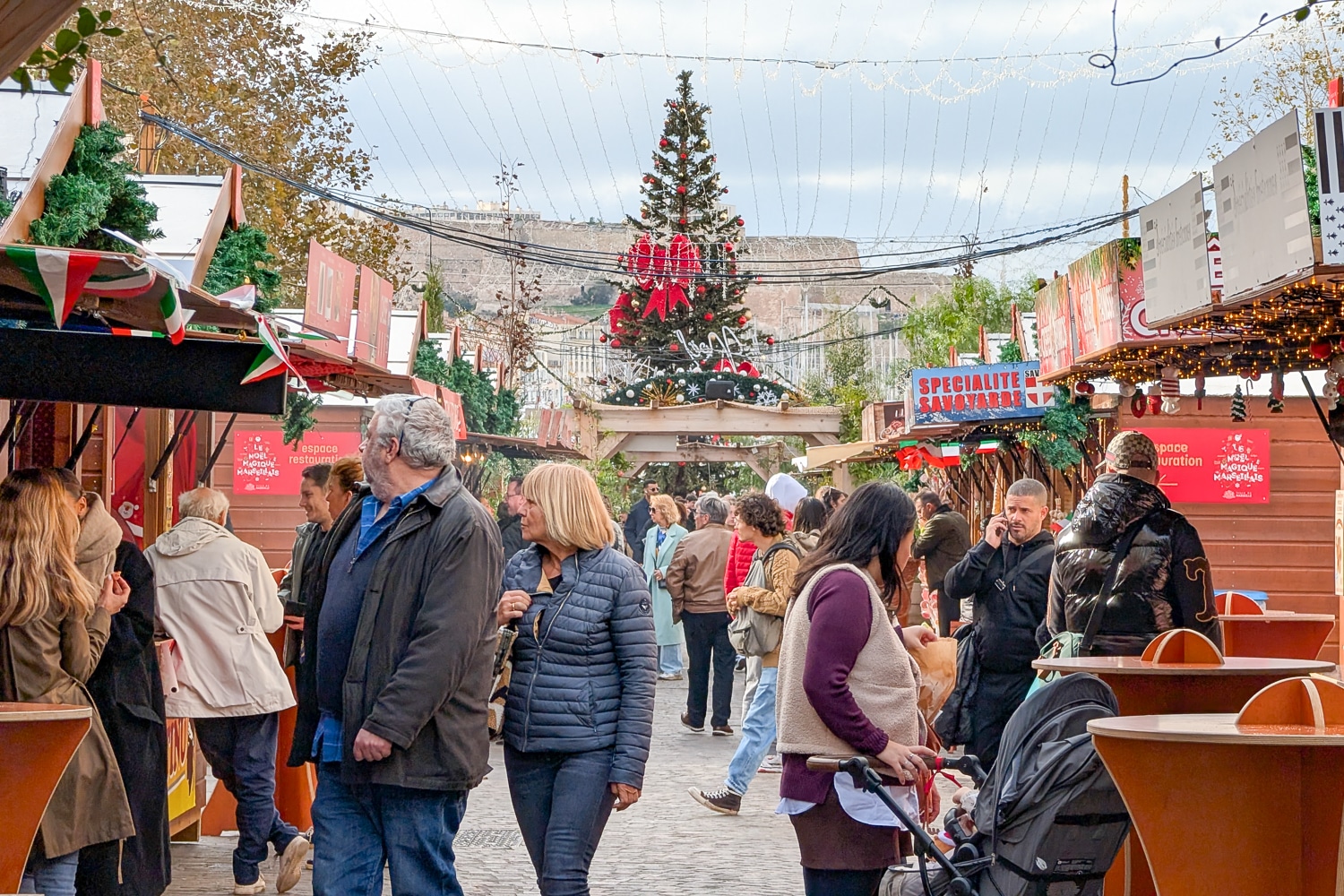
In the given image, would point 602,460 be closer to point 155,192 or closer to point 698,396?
point 698,396

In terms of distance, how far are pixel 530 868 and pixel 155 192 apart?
4353 millimetres

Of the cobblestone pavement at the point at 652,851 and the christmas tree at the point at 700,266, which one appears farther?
the christmas tree at the point at 700,266

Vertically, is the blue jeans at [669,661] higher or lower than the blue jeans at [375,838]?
higher

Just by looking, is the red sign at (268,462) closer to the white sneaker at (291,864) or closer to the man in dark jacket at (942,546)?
the man in dark jacket at (942,546)

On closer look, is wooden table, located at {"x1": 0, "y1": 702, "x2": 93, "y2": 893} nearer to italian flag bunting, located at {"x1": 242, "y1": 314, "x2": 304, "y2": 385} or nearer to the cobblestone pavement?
italian flag bunting, located at {"x1": 242, "y1": 314, "x2": 304, "y2": 385}

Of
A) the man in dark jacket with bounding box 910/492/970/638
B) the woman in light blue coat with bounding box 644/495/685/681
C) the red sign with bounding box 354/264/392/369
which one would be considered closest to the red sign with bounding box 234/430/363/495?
the woman in light blue coat with bounding box 644/495/685/681

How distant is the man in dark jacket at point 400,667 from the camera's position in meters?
4.52

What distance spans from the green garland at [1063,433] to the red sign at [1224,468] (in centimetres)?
141

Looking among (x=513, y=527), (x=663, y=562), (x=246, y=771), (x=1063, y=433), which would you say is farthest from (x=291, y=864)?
(x=1063, y=433)

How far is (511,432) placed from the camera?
26375 mm

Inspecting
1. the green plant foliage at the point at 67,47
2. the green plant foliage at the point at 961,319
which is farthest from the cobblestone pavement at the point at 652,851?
the green plant foliage at the point at 961,319

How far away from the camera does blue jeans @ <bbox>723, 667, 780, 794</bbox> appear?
9.21 m

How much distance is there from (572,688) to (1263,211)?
11.5ft

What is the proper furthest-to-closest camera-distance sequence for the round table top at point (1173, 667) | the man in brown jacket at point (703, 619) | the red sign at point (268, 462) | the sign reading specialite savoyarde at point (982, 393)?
the red sign at point (268, 462) → the sign reading specialite savoyarde at point (982, 393) → the man in brown jacket at point (703, 619) → the round table top at point (1173, 667)
